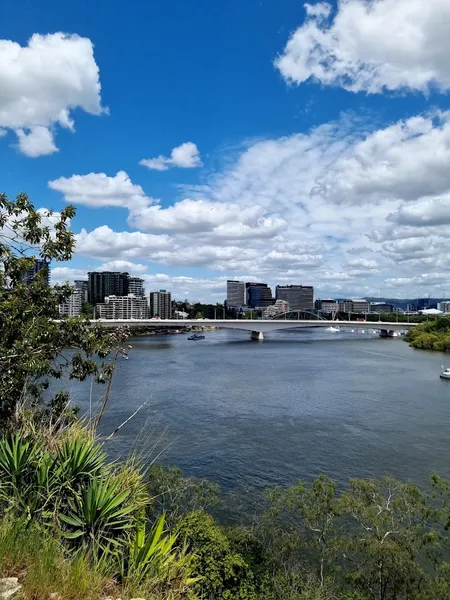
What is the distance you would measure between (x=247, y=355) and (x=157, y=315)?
114200 mm

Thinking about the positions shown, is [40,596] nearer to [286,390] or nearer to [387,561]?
[387,561]

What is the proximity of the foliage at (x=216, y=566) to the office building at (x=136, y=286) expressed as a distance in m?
176

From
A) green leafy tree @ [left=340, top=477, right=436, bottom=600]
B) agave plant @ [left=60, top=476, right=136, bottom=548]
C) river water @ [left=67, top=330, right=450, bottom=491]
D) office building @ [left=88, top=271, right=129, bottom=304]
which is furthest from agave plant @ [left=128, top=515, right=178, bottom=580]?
office building @ [left=88, top=271, right=129, bottom=304]

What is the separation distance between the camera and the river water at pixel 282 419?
19312 millimetres

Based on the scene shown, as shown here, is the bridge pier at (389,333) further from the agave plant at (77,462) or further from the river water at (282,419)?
the agave plant at (77,462)

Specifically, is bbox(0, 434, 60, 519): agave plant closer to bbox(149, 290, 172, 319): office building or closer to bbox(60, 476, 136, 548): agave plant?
bbox(60, 476, 136, 548): agave plant

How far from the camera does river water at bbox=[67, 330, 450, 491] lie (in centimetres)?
1931

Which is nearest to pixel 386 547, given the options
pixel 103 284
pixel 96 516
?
pixel 96 516

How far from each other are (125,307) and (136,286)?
41610mm

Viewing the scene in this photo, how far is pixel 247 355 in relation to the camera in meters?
65.8

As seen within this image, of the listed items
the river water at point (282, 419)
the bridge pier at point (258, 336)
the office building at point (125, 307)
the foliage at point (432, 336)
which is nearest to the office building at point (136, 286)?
the office building at point (125, 307)

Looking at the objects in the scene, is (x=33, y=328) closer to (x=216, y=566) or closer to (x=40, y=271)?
(x=40, y=271)

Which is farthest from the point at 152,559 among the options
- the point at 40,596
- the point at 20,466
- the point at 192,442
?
the point at 192,442

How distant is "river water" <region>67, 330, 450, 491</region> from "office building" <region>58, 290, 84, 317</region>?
408cm
